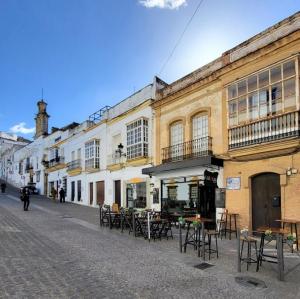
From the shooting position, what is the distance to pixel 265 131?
36.0 feet

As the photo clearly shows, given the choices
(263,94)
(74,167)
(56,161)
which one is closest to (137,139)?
(263,94)

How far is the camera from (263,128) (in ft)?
36.3

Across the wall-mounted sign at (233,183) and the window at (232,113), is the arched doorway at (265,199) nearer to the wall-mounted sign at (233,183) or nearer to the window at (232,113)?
the wall-mounted sign at (233,183)

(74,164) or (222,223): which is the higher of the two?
(74,164)

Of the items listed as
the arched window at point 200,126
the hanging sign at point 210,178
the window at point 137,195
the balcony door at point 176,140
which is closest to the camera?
the hanging sign at point 210,178

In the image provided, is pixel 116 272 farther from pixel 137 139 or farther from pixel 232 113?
pixel 137 139

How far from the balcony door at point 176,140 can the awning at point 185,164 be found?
0.69 metres

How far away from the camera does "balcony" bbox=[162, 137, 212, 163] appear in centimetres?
1369

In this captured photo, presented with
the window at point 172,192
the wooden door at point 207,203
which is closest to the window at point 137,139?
the window at point 172,192

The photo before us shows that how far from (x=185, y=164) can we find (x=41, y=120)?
102 feet

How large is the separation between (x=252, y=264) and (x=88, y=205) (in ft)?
64.2

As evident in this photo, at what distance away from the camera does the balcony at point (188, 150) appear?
13.7 m

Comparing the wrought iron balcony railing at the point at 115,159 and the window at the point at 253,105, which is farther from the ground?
the window at the point at 253,105

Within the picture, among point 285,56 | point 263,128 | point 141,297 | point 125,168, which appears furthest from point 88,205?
point 141,297
